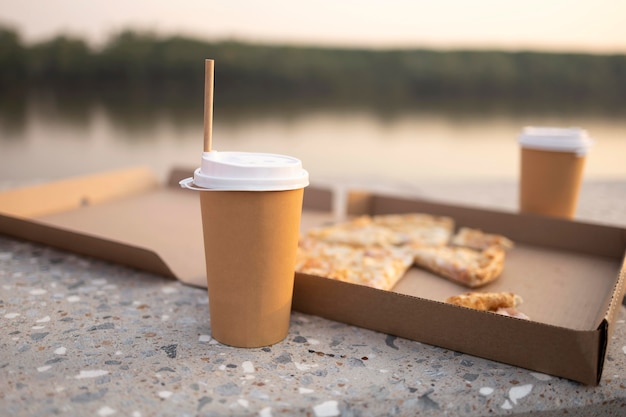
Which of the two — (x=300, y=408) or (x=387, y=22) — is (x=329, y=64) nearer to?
(x=387, y=22)

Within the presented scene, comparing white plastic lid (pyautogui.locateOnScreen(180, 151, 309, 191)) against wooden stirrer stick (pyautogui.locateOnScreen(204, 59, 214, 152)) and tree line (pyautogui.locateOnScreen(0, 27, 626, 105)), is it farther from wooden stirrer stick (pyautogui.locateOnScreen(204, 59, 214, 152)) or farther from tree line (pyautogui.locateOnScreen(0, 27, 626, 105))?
tree line (pyautogui.locateOnScreen(0, 27, 626, 105))

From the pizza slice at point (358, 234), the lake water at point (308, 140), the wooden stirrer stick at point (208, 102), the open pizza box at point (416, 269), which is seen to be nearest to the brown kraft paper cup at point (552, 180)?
the open pizza box at point (416, 269)

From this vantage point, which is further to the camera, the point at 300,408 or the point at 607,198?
the point at 607,198

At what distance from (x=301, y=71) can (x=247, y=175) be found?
4522mm

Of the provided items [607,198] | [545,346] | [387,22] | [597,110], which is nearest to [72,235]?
[545,346]

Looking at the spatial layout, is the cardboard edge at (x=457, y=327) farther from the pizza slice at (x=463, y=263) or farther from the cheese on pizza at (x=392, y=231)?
the cheese on pizza at (x=392, y=231)

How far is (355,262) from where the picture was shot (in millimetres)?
1755

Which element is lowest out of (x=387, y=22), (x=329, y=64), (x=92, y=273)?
(x=92, y=273)

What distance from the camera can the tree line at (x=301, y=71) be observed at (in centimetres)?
497

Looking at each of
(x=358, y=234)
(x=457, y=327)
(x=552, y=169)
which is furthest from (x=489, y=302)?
(x=552, y=169)

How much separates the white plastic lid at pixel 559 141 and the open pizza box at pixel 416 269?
0.92 ft

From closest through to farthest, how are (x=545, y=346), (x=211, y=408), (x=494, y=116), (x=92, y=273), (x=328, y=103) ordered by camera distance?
(x=211, y=408), (x=545, y=346), (x=92, y=273), (x=494, y=116), (x=328, y=103)

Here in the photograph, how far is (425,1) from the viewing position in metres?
4.91

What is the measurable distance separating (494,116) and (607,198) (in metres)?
2.51
